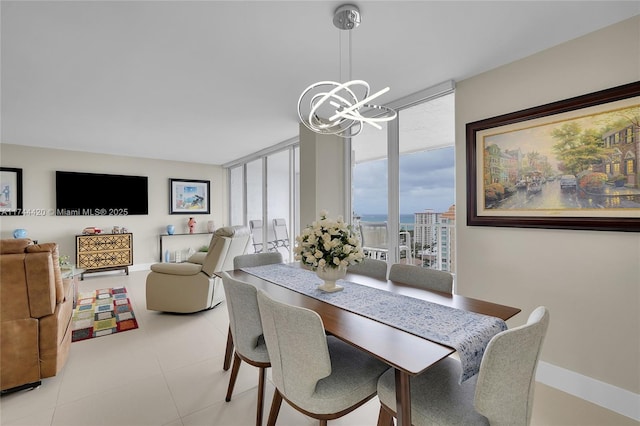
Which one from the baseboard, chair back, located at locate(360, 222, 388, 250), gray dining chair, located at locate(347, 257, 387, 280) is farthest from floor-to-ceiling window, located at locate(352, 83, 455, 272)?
the baseboard

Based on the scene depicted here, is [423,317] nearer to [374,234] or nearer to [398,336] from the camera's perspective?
[398,336]

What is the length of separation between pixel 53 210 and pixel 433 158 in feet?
21.7

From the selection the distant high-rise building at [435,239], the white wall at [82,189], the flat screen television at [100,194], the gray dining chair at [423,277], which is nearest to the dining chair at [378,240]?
the distant high-rise building at [435,239]

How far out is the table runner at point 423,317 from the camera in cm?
119

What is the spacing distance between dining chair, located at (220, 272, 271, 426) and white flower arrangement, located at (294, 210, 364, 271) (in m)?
0.43

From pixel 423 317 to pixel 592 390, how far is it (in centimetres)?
163

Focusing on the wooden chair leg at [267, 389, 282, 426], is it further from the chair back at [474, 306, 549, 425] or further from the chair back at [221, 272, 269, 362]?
the chair back at [474, 306, 549, 425]

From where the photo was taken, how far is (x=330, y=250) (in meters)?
1.85

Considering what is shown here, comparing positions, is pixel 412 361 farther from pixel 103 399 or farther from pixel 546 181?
pixel 103 399

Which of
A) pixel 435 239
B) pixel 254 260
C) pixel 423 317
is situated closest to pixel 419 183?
pixel 435 239

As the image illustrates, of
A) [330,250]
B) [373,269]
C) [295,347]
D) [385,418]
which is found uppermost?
[330,250]

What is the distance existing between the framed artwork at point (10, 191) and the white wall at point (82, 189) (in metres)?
0.09

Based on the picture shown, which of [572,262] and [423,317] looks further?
[572,262]

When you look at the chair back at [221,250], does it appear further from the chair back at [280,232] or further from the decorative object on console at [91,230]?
the decorative object on console at [91,230]
